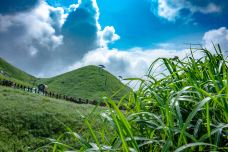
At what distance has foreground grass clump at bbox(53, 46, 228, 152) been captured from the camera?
2186 mm

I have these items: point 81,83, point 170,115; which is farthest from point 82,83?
point 170,115

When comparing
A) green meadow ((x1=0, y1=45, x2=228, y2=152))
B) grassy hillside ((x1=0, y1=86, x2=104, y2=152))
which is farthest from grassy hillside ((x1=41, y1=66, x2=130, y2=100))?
green meadow ((x1=0, y1=45, x2=228, y2=152))

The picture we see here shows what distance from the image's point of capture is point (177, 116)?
7.38ft

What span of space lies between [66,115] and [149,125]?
23159 millimetres

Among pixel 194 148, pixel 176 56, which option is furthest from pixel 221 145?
pixel 176 56

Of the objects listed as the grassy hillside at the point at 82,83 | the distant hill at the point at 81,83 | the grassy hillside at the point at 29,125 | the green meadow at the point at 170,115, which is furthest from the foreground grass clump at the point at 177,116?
the grassy hillside at the point at 82,83

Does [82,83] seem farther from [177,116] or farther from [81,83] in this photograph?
[177,116]

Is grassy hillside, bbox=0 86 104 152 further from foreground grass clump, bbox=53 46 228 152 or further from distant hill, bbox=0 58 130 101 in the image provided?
distant hill, bbox=0 58 130 101

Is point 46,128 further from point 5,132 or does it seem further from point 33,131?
point 5,132

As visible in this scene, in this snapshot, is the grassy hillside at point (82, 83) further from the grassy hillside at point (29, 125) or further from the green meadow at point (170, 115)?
the green meadow at point (170, 115)

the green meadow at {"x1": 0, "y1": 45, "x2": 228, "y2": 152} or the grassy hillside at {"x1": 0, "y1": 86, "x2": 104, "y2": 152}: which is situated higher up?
the green meadow at {"x1": 0, "y1": 45, "x2": 228, "y2": 152}

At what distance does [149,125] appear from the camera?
248 cm

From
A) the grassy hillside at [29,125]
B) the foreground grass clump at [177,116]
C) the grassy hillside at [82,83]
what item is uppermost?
the grassy hillside at [82,83]

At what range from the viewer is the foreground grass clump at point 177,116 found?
2186 mm
